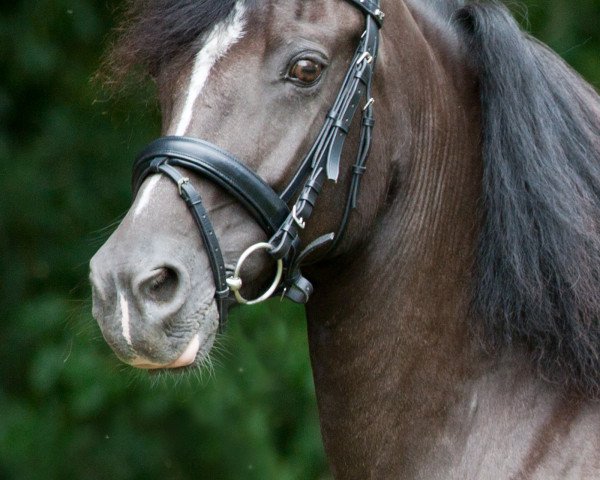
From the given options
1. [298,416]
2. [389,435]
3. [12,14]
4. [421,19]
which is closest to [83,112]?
[12,14]

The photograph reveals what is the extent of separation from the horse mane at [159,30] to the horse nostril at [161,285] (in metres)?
0.55

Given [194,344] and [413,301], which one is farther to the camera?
[413,301]

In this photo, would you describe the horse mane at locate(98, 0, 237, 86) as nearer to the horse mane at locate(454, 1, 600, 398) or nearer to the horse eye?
the horse eye

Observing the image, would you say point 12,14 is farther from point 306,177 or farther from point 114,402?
point 306,177

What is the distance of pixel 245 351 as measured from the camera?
→ 4.54 metres

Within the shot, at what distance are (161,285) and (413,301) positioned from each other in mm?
678

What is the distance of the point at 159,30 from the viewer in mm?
2318

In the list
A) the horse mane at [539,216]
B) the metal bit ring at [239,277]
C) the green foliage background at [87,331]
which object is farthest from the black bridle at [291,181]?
the green foliage background at [87,331]

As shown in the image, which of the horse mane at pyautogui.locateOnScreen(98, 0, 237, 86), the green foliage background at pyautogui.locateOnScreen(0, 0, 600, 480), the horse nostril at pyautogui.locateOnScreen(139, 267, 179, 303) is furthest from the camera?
the green foliage background at pyautogui.locateOnScreen(0, 0, 600, 480)

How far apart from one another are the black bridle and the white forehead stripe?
0.33 ft

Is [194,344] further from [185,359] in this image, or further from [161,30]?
[161,30]

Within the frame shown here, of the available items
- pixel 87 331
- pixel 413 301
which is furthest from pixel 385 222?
pixel 87 331

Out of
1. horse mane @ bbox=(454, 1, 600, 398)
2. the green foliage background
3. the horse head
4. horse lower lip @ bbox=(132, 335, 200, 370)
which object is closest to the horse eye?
the horse head

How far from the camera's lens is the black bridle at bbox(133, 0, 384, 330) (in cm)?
212
